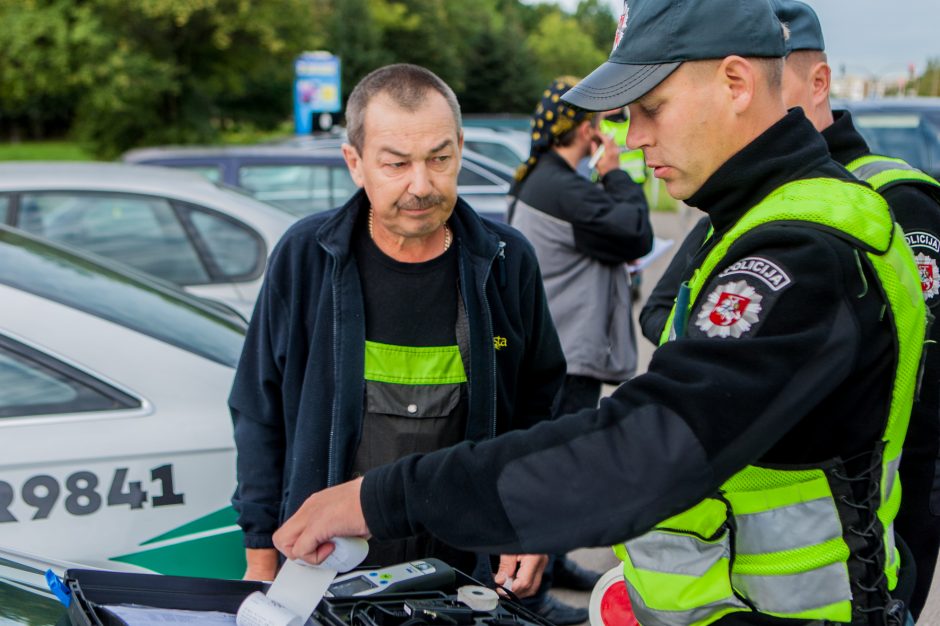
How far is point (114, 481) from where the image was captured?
2592mm

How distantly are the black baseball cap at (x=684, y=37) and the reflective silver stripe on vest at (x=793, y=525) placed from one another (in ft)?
2.04

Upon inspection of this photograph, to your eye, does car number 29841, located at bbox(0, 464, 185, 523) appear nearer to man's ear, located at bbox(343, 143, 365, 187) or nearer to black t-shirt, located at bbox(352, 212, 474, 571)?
black t-shirt, located at bbox(352, 212, 474, 571)

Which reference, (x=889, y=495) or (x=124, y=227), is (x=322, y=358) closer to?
(x=889, y=495)

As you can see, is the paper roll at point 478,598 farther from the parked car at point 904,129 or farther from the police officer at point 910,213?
the parked car at point 904,129

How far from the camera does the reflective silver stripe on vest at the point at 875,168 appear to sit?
2.21 m

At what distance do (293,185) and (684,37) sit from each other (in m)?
6.65

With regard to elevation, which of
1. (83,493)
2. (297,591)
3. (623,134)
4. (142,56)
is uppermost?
(142,56)

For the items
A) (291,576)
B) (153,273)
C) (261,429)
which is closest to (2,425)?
(261,429)

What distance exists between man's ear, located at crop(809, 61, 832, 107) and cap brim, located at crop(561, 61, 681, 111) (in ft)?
3.52

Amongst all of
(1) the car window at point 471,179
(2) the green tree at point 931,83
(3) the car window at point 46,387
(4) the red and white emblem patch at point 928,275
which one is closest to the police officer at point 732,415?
(4) the red and white emblem patch at point 928,275

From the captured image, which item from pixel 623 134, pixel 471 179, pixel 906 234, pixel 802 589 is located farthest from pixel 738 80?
pixel 471 179

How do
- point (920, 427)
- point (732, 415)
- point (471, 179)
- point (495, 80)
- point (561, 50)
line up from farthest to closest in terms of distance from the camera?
1. point (561, 50)
2. point (495, 80)
3. point (471, 179)
4. point (920, 427)
5. point (732, 415)

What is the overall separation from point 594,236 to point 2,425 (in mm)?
2217

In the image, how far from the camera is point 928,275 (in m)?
2.09
